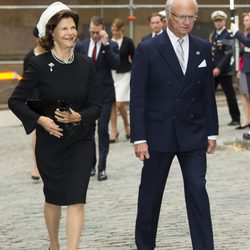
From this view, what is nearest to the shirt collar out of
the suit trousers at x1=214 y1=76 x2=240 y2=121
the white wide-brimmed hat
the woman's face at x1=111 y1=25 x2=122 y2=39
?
the white wide-brimmed hat

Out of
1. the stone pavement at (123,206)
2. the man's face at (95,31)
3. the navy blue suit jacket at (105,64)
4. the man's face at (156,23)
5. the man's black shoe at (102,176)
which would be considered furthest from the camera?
the man's face at (156,23)

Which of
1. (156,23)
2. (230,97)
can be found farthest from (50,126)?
(230,97)

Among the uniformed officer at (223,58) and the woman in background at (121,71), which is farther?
the uniformed officer at (223,58)

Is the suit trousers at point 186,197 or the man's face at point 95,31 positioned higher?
the man's face at point 95,31

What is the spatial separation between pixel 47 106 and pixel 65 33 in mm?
488

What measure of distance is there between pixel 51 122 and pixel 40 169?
389 mm

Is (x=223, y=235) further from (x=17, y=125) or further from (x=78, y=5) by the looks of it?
(x=78, y=5)

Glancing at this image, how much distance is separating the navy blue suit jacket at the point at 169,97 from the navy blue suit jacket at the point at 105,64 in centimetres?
397

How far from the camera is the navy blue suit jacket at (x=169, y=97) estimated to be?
580 cm

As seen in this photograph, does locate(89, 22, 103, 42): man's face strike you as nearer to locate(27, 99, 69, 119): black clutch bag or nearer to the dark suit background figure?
locate(27, 99, 69, 119): black clutch bag

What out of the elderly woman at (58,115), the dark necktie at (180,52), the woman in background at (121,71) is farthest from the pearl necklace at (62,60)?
the woman in background at (121,71)

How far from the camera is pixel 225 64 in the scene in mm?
14055

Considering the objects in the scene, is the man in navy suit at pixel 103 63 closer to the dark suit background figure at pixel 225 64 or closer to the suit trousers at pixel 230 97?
the dark suit background figure at pixel 225 64

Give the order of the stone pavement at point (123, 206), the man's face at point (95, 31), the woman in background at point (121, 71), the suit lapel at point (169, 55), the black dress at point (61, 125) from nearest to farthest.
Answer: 1. the black dress at point (61, 125)
2. the suit lapel at point (169, 55)
3. the stone pavement at point (123, 206)
4. the man's face at point (95, 31)
5. the woman in background at point (121, 71)
